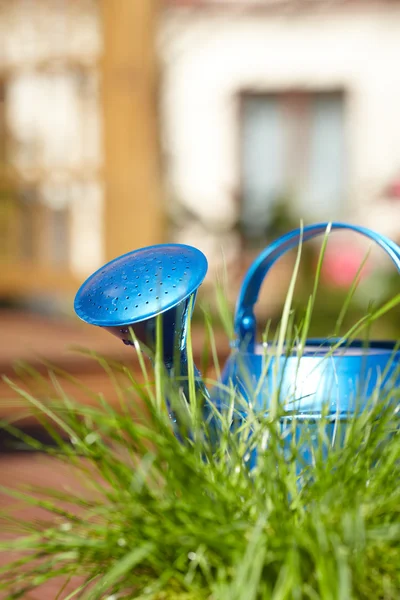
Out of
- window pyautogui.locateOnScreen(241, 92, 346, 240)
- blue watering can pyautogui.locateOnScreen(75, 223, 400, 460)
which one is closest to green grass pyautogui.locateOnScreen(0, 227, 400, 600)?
blue watering can pyautogui.locateOnScreen(75, 223, 400, 460)

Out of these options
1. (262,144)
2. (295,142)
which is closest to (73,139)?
(262,144)

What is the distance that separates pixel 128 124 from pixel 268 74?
13.1 feet

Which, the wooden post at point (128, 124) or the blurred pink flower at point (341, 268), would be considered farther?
the blurred pink flower at point (341, 268)

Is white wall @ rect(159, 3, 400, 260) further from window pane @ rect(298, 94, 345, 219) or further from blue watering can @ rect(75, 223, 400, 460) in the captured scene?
blue watering can @ rect(75, 223, 400, 460)

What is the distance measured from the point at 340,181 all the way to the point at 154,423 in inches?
295

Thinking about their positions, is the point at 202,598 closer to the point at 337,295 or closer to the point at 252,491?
the point at 252,491

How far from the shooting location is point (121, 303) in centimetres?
138

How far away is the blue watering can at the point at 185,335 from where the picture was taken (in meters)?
1.35

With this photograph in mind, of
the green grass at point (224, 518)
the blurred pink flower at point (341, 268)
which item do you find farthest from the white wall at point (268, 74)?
the green grass at point (224, 518)

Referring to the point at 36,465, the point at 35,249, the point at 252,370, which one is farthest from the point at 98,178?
the point at 252,370

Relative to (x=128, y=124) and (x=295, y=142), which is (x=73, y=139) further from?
(x=295, y=142)

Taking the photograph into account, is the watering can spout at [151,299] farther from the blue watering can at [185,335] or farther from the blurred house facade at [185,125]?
the blurred house facade at [185,125]

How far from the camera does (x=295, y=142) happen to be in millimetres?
8672

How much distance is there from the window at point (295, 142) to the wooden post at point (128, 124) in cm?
384
